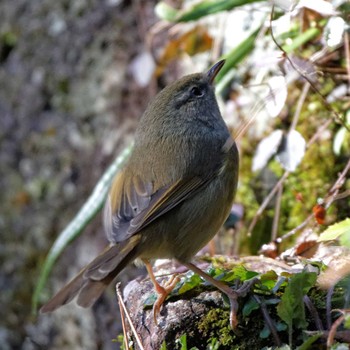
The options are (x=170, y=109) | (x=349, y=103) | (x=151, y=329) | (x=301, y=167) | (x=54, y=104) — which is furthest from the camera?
(x=54, y=104)

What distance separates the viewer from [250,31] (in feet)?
13.2

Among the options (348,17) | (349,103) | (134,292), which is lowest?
(349,103)

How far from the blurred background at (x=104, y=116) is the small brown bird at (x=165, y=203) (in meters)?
0.71

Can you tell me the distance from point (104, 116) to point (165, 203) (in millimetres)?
2536

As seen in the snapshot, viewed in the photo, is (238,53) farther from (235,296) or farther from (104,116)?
(235,296)

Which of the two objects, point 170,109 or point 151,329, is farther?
point 170,109

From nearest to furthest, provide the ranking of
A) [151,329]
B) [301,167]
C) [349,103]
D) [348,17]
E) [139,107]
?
[151,329]
[348,17]
[349,103]
[301,167]
[139,107]

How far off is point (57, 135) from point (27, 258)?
98 centimetres

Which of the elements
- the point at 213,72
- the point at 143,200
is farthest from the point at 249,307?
the point at 213,72

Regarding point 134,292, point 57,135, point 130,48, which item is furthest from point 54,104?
point 134,292

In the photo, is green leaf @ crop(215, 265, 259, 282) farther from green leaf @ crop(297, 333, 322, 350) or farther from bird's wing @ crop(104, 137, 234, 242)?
green leaf @ crop(297, 333, 322, 350)

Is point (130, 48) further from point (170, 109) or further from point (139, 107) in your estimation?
point (170, 109)

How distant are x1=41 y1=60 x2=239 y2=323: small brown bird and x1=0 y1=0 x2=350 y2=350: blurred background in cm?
71

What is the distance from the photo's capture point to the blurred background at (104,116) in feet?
12.7
